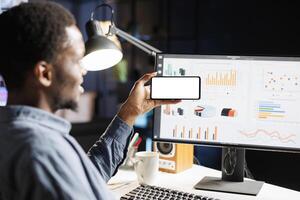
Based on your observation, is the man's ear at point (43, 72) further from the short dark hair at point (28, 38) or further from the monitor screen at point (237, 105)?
the monitor screen at point (237, 105)

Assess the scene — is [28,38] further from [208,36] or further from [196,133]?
[208,36]

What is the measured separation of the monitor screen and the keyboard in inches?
9.5

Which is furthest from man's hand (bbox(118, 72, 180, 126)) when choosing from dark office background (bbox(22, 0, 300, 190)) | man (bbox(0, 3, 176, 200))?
man (bbox(0, 3, 176, 200))

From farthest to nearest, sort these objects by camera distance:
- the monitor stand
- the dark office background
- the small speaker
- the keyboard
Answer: the dark office background
the small speaker
the monitor stand
the keyboard

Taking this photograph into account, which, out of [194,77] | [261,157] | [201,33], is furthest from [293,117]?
[201,33]

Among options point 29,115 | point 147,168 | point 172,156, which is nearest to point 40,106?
point 29,115

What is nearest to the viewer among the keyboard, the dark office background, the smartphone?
the keyboard

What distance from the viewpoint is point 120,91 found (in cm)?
614

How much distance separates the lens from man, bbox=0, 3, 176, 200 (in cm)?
81

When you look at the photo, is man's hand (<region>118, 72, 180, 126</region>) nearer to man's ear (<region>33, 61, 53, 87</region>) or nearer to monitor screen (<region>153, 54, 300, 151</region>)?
monitor screen (<region>153, 54, 300, 151</region>)

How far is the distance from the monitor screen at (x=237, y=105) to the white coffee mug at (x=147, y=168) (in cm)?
9

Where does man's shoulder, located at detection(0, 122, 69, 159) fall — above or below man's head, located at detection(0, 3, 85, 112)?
below

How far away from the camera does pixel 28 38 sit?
87 centimetres

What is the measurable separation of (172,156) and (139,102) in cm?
32
